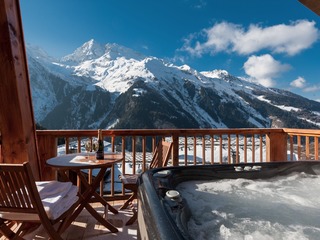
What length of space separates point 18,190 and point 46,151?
4.54 ft

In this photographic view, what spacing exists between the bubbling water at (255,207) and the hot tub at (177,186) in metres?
0.03

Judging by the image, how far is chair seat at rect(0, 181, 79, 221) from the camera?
5.35 feet

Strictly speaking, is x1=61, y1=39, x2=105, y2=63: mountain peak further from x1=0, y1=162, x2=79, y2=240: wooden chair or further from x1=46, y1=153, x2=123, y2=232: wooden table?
x1=0, y1=162, x2=79, y2=240: wooden chair

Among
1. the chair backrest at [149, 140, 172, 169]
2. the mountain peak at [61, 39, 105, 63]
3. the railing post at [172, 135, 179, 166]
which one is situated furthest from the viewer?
the mountain peak at [61, 39, 105, 63]

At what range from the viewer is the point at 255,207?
1.82 m

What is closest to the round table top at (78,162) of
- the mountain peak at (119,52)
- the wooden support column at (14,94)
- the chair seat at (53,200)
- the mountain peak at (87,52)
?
the chair seat at (53,200)

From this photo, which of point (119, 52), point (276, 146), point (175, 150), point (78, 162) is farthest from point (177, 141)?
point (119, 52)

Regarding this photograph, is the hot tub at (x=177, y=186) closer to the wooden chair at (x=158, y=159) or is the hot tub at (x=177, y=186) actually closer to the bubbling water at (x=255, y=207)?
the bubbling water at (x=255, y=207)

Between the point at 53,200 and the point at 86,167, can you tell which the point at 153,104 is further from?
the point at 53,200

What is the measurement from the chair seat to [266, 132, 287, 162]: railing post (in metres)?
2.81

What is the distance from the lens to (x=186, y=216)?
1.49 metres

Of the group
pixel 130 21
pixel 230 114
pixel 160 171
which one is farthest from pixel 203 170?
pixel 230 114

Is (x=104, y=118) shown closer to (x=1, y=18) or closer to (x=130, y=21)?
(x=130, y=21)

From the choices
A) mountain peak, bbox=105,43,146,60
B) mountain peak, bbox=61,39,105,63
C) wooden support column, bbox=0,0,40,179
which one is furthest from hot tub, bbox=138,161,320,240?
mountain peak, bbox=61,39,105,63
